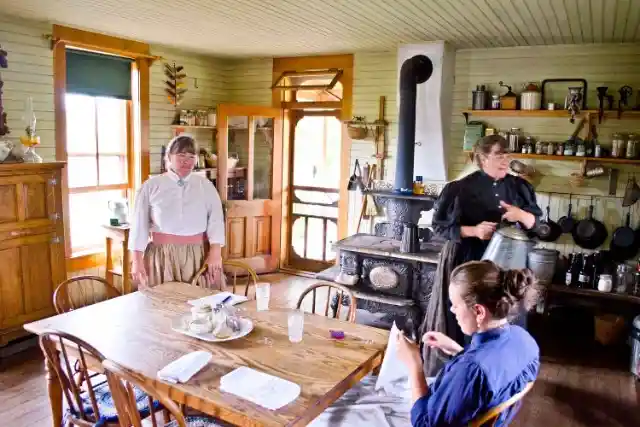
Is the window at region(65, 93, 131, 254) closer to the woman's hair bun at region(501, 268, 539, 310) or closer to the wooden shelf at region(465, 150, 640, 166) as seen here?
the wooden shelf at region(465, 150, 640, 166)

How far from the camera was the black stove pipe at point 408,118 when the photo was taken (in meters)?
4.57

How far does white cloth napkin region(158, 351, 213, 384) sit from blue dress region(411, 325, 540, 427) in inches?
29.9

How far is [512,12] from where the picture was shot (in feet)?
11.4

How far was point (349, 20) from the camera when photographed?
3861 mm

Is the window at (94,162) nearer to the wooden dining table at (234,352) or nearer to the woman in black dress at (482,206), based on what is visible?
the wooden dining table at (234,352)

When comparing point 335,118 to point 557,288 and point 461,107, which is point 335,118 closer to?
point 461,107

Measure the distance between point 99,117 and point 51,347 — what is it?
3.31 m

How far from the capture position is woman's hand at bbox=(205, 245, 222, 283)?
3.12 m

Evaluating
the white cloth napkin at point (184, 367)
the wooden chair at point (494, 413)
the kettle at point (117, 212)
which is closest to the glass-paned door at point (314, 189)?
the kettle at point (117, 212)

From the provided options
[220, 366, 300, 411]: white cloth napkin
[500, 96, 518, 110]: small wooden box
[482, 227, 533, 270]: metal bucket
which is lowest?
[220, 366, 300, 411]: white cloth napkin

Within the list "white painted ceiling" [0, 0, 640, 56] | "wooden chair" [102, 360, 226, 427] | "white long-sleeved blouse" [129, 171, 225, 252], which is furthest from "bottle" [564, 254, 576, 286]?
"wooden chair" [102, 360, 226, 427]

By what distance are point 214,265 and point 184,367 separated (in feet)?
4.29

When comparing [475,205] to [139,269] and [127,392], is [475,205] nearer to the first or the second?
[139,269]

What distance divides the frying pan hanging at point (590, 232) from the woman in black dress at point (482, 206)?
1577 mm
